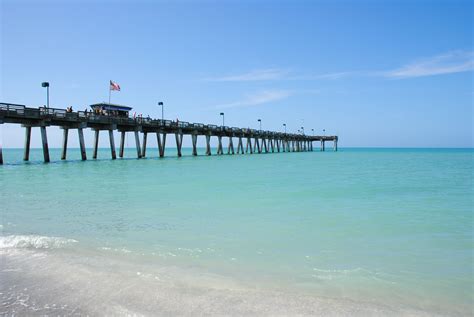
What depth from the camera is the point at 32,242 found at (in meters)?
6.93

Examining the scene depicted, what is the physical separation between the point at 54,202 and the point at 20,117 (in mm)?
22119

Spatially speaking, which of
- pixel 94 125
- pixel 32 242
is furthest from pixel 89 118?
pixel 32 242

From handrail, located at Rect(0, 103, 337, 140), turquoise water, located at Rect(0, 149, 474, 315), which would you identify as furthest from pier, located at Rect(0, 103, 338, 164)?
turquoise water, located at Rect(0, 149, 474, 315)

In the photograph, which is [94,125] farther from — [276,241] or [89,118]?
[276,241]

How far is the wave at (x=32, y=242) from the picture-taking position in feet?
21.9

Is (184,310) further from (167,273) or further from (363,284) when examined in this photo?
(363,284)

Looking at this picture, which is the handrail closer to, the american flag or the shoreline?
the american flag

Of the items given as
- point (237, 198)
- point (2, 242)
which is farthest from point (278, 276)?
point (237, 198)

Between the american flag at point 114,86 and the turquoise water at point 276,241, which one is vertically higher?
the american flag at point 114,86

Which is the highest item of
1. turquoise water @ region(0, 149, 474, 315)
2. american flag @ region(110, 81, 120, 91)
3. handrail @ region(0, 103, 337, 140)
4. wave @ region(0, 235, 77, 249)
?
american flag @ region(110, 81, 120, 91)

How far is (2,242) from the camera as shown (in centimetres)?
686

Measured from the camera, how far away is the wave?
667 centimetres

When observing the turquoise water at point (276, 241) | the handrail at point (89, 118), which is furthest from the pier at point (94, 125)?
the turquoise water at point (276, 241)

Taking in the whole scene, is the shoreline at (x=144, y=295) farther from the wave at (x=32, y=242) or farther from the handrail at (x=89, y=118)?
the handrail at (x=89, y=118)
